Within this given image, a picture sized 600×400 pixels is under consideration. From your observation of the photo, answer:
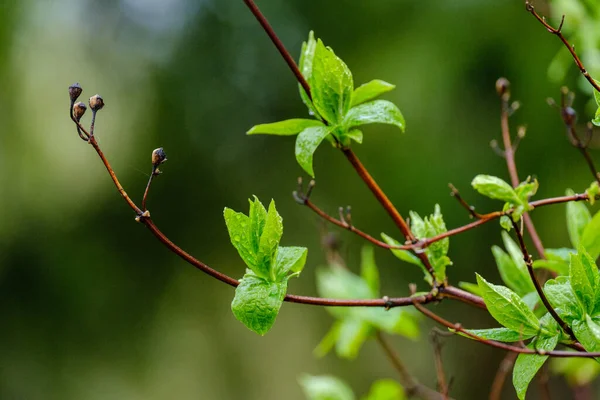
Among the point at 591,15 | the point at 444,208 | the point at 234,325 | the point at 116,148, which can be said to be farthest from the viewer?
the point at 234,325

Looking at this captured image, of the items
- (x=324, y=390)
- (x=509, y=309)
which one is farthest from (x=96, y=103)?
(x=324, y=390)

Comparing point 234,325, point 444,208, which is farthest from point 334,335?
point 234,325

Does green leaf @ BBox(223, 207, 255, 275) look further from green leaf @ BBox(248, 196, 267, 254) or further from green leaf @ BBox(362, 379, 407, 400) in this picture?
green leaf @ BBox(362, 379, 407, 400)

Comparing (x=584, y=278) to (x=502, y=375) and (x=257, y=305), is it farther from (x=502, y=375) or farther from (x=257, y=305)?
(x=502, y=375)

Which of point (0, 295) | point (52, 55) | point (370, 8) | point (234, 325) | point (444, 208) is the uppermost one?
point (370, 8)

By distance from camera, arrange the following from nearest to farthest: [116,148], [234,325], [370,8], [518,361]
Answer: [518,361], [370,8], [116,148], [234,325]

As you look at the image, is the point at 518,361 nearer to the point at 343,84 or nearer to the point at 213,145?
the point at 343,84
